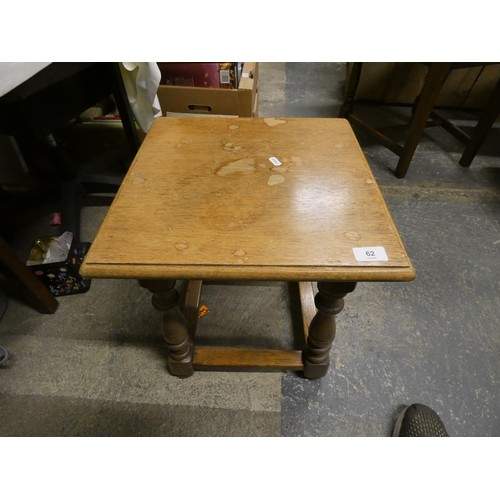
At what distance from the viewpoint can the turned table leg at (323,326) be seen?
2.25 feet

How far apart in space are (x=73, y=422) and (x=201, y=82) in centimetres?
144

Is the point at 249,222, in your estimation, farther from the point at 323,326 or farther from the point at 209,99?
the point at 209,99

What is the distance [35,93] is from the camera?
0.97 m

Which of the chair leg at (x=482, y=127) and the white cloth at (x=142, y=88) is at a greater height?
the white cloth at (x=142, y=88)

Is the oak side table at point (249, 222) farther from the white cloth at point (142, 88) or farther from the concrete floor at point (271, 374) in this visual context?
the white cloth at point (142, 88)

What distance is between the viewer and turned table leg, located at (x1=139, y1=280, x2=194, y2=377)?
698 mm

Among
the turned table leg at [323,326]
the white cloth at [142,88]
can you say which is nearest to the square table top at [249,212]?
the turned table leg at [323,326]

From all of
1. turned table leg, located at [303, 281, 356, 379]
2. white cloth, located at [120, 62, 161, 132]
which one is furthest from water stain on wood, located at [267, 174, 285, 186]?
white cloth, located at [120, 62, 161, 132]

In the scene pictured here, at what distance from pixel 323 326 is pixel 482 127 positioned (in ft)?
5.18

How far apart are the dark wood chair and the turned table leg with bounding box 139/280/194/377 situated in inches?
56.7

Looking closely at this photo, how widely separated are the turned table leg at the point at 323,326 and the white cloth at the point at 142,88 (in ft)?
3.47

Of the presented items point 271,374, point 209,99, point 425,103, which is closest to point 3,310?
point 271,374

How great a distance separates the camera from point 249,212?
68 centimetres

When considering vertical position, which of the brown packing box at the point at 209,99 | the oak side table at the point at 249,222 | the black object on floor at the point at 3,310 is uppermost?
the oak side table at the point at 249,222
